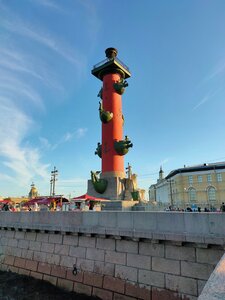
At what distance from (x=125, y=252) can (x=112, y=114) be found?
60.6 ft

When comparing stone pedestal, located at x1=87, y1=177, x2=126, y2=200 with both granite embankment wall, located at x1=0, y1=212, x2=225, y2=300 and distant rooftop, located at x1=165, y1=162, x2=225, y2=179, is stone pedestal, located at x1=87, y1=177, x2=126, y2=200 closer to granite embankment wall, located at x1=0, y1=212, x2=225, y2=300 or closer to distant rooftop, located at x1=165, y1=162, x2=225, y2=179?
granite embankment wall, located at x1=0, y1=212, x2=225, y2=300

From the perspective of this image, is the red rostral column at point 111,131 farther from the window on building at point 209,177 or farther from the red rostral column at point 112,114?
the window on building at point 209,177

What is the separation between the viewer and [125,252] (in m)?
9.84

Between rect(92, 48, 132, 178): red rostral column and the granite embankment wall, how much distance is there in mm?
12516

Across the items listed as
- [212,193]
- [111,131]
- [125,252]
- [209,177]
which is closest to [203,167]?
[209,177]

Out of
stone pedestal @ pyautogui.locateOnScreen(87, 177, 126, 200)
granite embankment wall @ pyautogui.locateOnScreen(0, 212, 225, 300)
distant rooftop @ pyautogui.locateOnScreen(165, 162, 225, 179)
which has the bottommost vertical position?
granite embankment wall @ pyautogui.locateOnScreen(0, 212, 225, 300)

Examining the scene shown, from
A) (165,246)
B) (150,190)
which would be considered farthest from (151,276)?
(150,190)

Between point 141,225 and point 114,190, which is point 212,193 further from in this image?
point 141,225

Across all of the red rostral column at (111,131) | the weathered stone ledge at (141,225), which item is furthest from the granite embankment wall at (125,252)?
the red rostral column at (111,131)

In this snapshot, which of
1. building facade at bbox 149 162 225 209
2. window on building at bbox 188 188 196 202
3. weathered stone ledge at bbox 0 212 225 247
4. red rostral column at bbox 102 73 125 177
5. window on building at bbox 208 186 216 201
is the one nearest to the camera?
weathered stone ledge at bbox 0 212 225 247

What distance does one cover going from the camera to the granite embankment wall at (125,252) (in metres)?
8.12

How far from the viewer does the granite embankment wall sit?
8.12 m

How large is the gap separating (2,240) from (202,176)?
54.8m

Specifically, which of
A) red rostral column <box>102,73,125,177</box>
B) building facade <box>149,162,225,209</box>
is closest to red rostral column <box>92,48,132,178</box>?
red rostral column <box>102,73,125,177</box>
